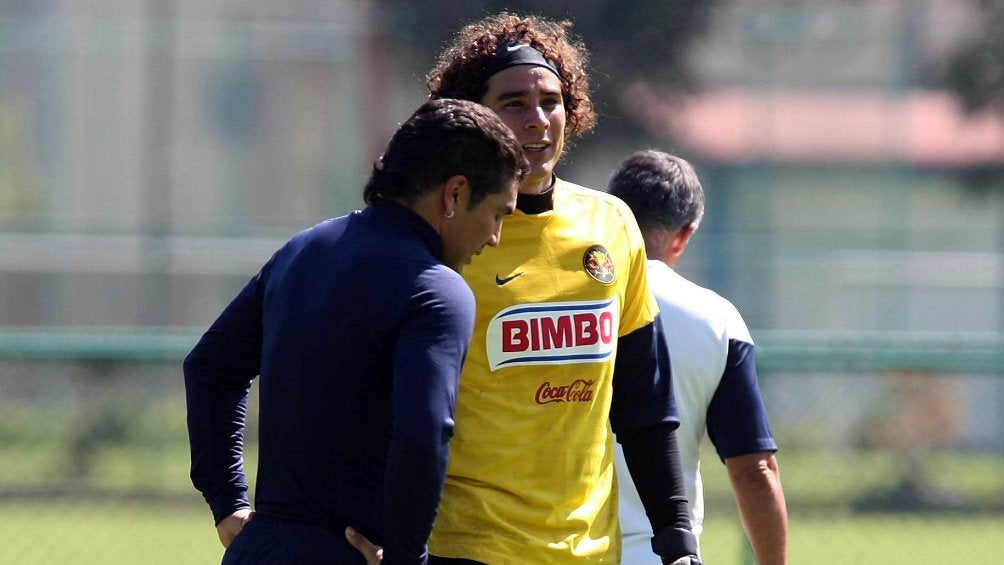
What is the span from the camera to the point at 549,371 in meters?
2.39

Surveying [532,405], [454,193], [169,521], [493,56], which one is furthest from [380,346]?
[169,521]

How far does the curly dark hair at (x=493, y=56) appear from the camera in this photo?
102 inches

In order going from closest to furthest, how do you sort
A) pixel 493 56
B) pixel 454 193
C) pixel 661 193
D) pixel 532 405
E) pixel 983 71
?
pixel 454 193
pixel 532 405
pixel 493 56
pixel 661 193
pixel 983 71

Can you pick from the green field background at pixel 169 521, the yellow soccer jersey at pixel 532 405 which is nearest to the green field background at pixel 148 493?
the green field background at pixel 169 521

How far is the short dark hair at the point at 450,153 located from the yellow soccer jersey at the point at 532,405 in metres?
0.26

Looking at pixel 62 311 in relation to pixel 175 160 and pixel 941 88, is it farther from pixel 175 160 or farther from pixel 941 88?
pixel 941 88

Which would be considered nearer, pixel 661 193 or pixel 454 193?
pixel 454 193

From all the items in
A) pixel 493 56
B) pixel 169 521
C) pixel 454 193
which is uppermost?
pixel 493 56

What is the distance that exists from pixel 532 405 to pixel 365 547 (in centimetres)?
43

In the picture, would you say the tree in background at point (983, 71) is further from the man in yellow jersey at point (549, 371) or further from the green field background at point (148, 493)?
the man in yellow jersey at point (549, 371)

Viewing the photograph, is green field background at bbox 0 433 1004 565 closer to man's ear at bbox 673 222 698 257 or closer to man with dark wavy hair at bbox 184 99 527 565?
man's ear at bbox 673 222 698 257

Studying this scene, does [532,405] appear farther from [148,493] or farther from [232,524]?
[148,493]

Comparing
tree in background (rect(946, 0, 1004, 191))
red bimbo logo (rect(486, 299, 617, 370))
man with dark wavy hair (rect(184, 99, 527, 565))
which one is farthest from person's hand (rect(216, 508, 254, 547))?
tree in background (rect(946, 0, 1004, 191))

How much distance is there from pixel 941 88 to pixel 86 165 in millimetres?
6960
